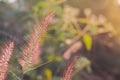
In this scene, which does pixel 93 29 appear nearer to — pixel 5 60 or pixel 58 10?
pixel 58 10

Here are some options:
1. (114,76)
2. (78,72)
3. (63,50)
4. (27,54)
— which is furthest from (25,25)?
(27,54)

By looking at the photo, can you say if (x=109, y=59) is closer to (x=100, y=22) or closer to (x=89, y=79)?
(x=100, y=22)

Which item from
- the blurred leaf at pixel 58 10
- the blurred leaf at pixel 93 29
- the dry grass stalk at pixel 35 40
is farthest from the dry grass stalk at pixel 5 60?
the blurred leaf at pixel 93 29

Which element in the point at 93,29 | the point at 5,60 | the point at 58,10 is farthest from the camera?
the point at 93,29

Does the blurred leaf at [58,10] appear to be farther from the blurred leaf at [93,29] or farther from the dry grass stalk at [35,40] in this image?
the dry grass stalk at [35,40]

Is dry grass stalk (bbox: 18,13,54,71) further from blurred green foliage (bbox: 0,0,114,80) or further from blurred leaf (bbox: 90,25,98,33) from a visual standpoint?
blurred leaf (bbox: 90,25,98,33)

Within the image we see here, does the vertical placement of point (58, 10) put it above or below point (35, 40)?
above

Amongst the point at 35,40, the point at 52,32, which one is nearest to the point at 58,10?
the point at 52,32

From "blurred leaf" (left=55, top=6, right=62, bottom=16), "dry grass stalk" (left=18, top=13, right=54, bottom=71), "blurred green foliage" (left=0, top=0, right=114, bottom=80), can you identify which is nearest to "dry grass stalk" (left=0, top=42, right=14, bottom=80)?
"dry grass stalk" (left=18, top=13, right=54, bottom=71)

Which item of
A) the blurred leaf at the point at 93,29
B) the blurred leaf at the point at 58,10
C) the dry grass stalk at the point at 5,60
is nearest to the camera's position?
the dry grass stalk at the point at 5,60

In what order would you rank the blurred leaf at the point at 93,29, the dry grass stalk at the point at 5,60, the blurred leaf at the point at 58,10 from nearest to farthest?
the dry grass stalk at the point at 5,60 → the blurred leaf at the point at 58,10 → the blurred leaf at the point at 93,29

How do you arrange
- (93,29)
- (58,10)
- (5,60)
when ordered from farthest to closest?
(93,29) → (58,10) → (5,60)

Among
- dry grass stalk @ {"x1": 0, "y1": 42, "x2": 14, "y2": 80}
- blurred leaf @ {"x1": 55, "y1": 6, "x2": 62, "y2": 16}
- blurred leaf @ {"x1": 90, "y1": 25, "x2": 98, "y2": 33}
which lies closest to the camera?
dry grass stalk @ {"x1": 0, "y1": 42, "x2": 14, "y2": 80}
